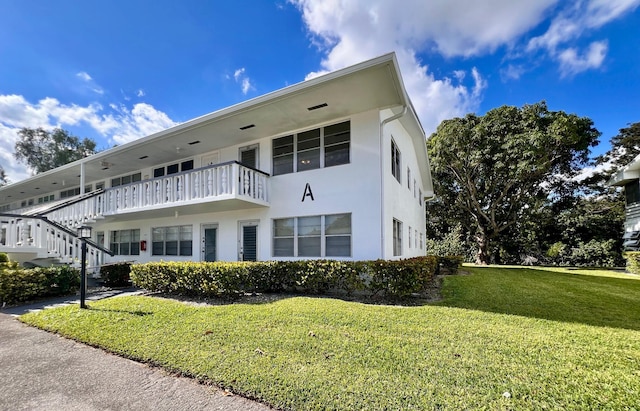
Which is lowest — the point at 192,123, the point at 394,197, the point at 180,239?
the point at 180,239

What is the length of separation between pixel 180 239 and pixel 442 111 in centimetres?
1997

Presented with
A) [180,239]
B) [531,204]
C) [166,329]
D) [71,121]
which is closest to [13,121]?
[71,121]

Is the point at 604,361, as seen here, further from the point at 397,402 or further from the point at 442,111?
the point at 442,111

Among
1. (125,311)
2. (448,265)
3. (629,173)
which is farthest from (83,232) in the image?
(629,173)

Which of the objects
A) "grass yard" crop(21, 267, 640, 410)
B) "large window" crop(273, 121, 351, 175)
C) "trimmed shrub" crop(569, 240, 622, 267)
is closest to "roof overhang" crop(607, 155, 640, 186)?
"trimmed shrub" crop(569, 240, 622, 267)

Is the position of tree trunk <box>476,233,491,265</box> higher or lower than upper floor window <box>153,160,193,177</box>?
lower

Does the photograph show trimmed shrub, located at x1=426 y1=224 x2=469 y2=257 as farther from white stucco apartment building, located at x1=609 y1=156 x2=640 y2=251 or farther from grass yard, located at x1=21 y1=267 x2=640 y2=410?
grass yard, located at x1=21 y1=267 x2=640 y2=410

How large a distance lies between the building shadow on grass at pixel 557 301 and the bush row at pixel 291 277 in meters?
1.15

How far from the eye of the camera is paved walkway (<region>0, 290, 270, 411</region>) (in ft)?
10.1

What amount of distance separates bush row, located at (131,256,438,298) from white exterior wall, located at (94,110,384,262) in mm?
1002

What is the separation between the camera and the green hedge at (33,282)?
7699 millimetres

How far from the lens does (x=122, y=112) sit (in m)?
21.9

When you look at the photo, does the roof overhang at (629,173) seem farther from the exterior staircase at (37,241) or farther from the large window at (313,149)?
the exterior staircase at (37,241)

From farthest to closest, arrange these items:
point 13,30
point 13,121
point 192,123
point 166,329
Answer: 1. point 13,121
2. point 13,30
3. point 192,123
4. point 166,329
